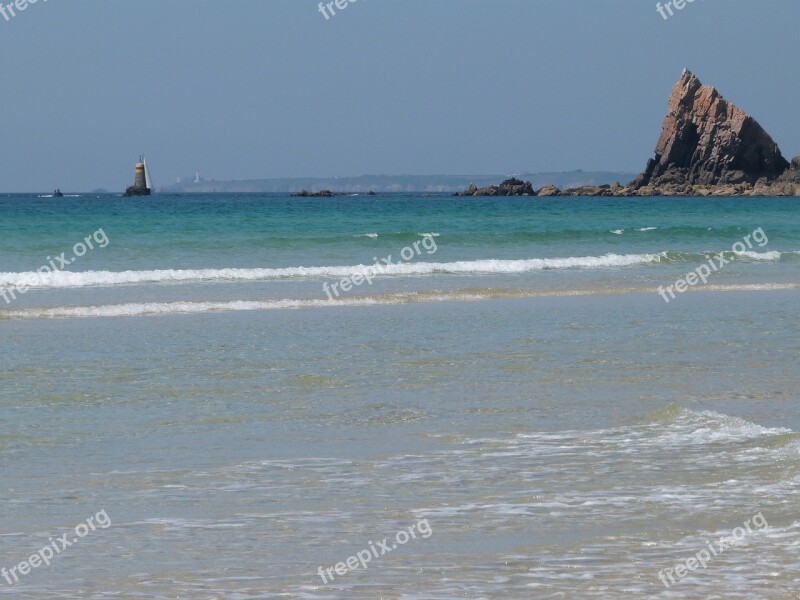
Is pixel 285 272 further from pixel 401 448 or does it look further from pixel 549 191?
pixel 549 191

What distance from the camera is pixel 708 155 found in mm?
119562

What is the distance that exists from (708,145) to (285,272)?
102329mm

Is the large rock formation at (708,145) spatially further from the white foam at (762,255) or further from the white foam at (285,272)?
the white foam at (285,272)

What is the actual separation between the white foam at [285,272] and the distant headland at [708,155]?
3563 inches

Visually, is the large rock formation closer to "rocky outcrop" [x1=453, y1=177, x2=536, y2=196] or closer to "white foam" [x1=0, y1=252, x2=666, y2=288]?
"rocky outcrop" [x1=453, y1=177, x2=536, y2=196]

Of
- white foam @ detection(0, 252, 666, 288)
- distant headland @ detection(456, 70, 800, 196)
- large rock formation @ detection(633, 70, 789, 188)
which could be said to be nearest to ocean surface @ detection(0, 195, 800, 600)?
white foam @ detection(0, 252, 666, 288)

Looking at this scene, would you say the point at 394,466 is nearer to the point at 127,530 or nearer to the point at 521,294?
the point at 127,530

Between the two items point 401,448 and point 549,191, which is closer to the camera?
point 401,448

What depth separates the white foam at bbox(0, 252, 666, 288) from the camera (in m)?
22.7

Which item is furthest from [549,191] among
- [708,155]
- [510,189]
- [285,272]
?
[285,272]

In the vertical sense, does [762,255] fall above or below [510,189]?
above

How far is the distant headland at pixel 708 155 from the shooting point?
117 meters

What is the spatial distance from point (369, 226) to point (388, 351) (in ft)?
117

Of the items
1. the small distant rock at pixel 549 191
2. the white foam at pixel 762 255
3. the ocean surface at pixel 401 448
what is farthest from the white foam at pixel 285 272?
the small distant rock at pixel 549 191
